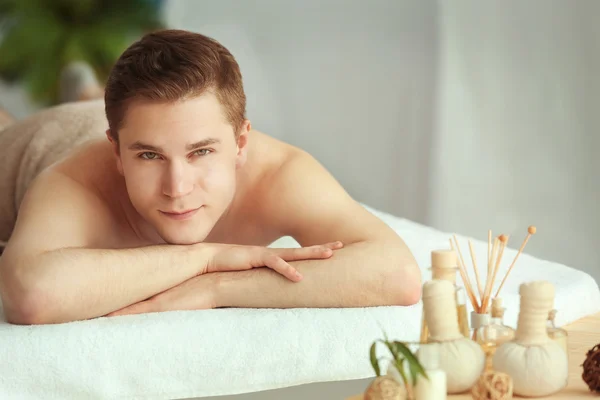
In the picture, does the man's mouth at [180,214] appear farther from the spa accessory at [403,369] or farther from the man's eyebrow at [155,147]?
the spa accessory at [403,369]

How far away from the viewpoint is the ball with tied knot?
1.05m

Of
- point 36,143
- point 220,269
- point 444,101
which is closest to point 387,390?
point 220,269

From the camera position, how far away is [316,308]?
1473mm

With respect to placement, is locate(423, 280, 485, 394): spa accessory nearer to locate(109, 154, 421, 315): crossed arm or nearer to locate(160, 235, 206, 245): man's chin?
locate(109, 154, 421, 315): crossed arm

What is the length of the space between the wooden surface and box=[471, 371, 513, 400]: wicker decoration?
0.18ft

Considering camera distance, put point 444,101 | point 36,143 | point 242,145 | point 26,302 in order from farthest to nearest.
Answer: point 444,101, point 36,143, point 242,145, point 26,302

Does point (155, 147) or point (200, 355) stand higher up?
point (155, 147)

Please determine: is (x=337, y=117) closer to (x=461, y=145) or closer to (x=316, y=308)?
(x=461, y=145)

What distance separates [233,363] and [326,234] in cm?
44

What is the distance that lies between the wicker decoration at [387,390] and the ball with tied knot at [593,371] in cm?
26

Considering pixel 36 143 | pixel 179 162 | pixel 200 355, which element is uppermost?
pixel 36 143

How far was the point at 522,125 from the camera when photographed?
10.8ft

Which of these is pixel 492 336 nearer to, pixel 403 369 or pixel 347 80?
pixel 403 369

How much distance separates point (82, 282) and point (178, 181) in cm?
24
